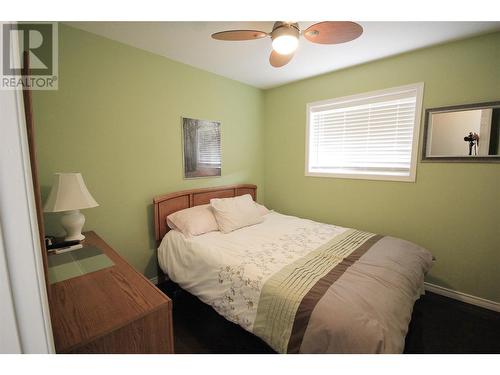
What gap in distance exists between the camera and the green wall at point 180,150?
183 cm

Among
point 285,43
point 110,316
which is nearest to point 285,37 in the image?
point 285,43

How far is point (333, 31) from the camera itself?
4.57 ft

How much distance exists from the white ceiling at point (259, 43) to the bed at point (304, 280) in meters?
1.44

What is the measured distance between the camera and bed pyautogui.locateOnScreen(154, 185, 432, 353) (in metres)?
1.13

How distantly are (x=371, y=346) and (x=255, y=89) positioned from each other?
3.17m

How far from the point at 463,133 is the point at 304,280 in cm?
199

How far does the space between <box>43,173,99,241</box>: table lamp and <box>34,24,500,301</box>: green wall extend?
0.25m

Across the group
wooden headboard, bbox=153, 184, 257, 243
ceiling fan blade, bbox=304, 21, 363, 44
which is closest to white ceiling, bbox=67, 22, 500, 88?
ceiling fan blade, bbox=304, 21, 363, 44

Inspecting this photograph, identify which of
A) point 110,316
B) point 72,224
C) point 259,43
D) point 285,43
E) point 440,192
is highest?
point 259,43

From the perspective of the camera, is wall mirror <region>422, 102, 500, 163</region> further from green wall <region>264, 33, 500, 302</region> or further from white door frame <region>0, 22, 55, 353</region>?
white door frame <region>0, 22, 55, 353</region>

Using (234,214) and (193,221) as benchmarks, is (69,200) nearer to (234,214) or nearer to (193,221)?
(193,221)

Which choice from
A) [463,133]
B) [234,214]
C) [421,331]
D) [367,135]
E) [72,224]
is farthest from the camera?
[367,135]

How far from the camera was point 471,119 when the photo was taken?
1.98 meters

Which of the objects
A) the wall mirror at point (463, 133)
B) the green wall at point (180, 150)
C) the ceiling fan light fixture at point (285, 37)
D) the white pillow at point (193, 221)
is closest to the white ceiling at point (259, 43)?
the green wall at point (180, 150)
